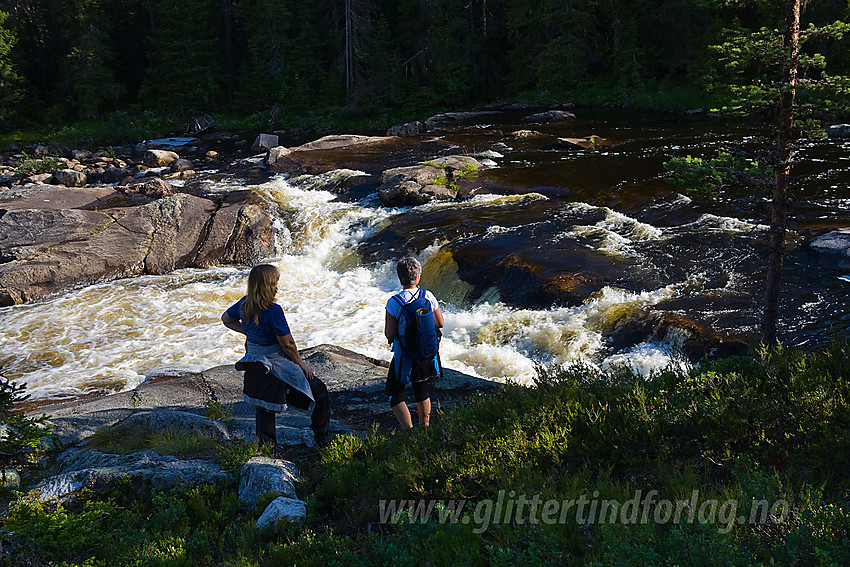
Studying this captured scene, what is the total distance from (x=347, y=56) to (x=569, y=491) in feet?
149

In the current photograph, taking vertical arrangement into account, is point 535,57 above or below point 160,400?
above

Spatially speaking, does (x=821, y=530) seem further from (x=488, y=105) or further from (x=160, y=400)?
(x=488, y=105)

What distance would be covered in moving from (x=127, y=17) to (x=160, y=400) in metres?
57.8

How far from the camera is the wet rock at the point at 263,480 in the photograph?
5.21m

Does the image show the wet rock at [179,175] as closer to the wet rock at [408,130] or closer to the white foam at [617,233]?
the wet rock at [408,130]

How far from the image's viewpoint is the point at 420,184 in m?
18.3

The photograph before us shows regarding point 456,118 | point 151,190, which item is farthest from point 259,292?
point 456,118

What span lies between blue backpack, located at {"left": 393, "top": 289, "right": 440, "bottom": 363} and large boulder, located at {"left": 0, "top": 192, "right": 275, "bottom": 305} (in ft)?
36.0

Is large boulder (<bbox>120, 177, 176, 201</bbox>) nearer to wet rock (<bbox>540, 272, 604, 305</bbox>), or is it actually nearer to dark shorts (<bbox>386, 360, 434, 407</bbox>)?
wet rock (<bbox>540, 272, 604, 305</bbox>)

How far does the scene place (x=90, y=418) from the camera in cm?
779

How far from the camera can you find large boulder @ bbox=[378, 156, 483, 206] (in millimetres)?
18047

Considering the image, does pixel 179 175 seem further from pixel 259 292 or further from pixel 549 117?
pixel 259 292

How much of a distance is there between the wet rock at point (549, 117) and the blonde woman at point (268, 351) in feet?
95.4

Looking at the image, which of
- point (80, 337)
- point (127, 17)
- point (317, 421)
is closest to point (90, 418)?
point (317, 421)
